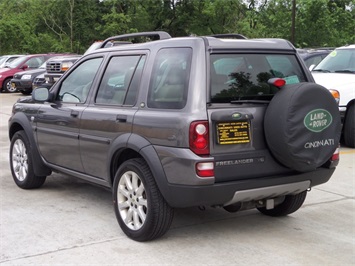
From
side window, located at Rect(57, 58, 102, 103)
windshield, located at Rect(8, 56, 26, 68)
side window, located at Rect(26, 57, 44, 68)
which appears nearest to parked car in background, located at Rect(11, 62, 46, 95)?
side window, located at Rect(26, 57, 44, 68)

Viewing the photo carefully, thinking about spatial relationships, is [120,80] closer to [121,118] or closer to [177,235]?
[121,118]

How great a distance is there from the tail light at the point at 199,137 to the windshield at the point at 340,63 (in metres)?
6.79

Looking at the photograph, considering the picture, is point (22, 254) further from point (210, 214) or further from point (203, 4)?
point (203, 4)

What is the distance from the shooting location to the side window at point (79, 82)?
211 inches

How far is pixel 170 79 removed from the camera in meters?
4.33

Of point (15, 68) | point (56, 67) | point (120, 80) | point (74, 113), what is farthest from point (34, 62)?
point (120, 80)

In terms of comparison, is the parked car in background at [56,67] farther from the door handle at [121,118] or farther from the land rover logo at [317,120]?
the land rover logo at [317,120]

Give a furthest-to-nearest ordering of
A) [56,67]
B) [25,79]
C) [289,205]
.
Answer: [25,79], [56,67], [289,205]

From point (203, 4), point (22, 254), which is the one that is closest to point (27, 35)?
point (203, 4)

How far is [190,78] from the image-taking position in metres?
4.14

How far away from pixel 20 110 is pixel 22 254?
2584 mm

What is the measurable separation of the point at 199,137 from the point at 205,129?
0.28 ft

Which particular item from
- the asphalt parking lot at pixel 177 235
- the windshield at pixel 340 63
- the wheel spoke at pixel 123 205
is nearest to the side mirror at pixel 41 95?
the asphalt parking lot at pixel 177 235

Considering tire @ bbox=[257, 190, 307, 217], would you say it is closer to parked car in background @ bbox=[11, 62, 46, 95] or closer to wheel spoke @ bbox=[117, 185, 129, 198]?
wheel spoke @ bbox=[117, 185, 129, 198]
